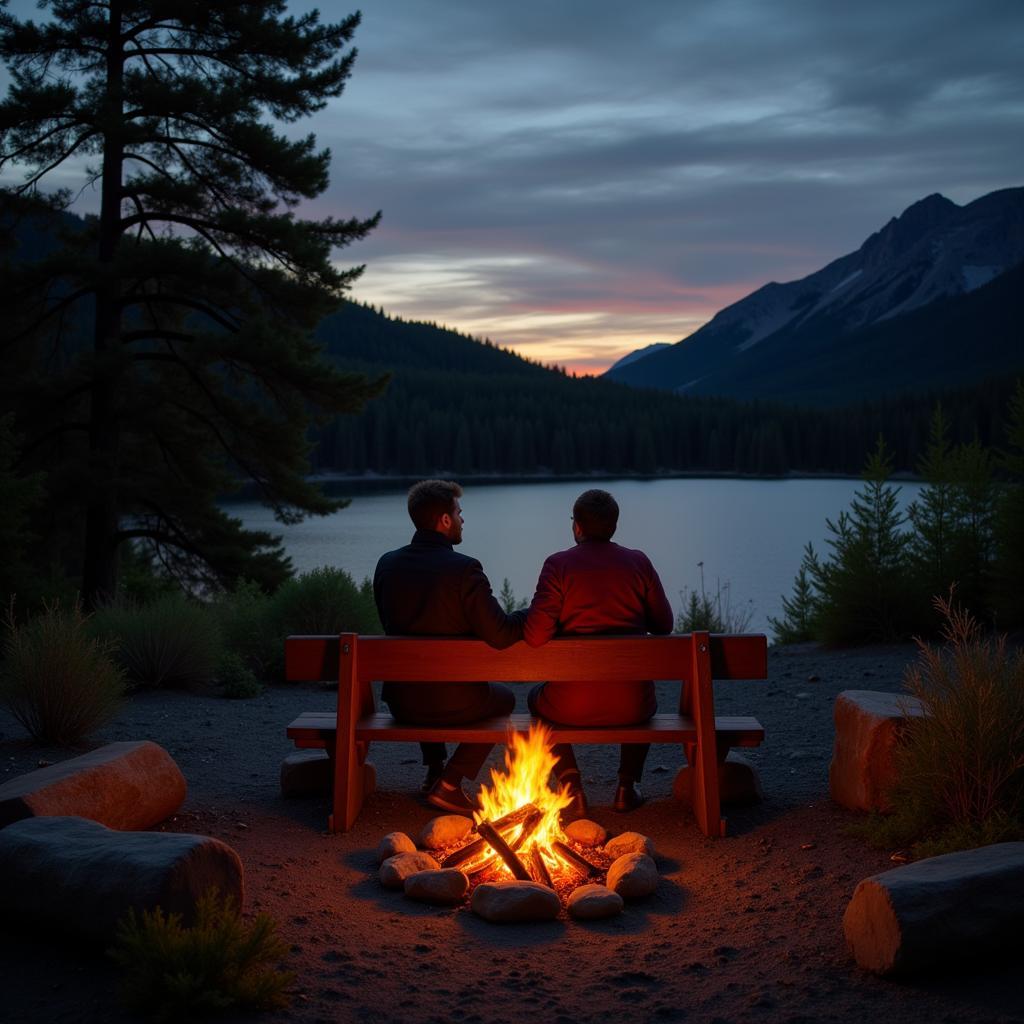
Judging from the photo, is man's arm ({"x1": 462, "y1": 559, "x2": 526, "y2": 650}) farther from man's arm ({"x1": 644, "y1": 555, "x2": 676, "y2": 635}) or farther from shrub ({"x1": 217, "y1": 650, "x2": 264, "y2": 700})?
shrub ({"x1": 217, "y1": 650, "x2": 264, "y2": 700})

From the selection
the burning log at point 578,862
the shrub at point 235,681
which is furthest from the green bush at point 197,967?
the shrub at point 235,681

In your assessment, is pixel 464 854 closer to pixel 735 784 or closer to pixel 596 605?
pixel 596 605

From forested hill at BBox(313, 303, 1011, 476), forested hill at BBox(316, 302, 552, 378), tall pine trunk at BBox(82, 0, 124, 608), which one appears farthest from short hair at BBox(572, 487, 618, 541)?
forested hill at BBox(316, 302, 552, 378)

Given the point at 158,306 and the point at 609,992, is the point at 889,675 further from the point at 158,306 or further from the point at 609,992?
the point at 158,306

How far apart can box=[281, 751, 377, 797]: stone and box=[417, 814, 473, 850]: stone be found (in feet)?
2.87

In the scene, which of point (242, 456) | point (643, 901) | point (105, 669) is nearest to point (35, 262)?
point (242, 456)

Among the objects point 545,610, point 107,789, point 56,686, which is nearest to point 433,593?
point 545,610

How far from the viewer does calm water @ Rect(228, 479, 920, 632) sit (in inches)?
1054

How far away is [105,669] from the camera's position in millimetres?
6266

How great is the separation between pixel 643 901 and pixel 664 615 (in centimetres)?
137

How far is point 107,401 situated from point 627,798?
1216 centimetres

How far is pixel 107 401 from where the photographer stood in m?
15.4

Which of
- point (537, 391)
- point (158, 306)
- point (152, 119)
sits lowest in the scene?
point (158, 306)

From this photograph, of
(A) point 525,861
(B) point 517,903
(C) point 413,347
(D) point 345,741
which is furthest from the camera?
(C) point 413,347
